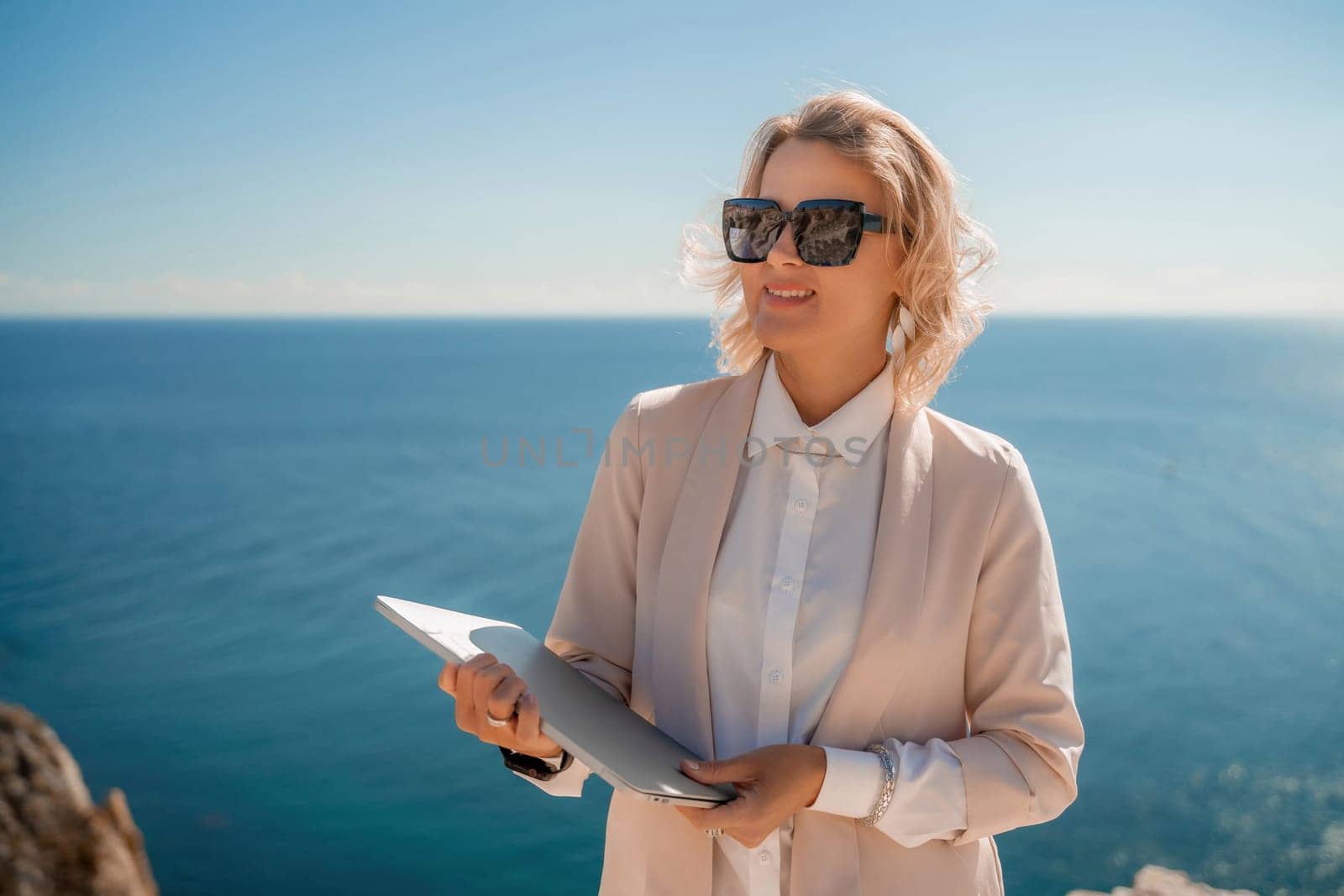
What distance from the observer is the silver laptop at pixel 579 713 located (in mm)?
1275

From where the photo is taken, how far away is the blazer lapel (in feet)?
5.38

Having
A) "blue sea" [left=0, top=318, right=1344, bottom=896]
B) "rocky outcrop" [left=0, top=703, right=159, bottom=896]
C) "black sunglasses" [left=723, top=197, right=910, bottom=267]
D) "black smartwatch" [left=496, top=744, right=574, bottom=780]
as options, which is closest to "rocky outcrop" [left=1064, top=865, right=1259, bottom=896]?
"blue sea" [left=0, top=318, right=1344, bottom=896]

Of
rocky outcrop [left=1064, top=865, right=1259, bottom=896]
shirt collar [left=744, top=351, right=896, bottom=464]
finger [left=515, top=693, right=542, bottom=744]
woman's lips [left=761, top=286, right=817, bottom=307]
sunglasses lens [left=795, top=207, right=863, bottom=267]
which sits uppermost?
sunglasses lens [left=795, top=207, right=863, bottom=267]

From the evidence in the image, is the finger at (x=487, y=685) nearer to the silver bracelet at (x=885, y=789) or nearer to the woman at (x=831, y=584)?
the woman at (x=831, y=584)

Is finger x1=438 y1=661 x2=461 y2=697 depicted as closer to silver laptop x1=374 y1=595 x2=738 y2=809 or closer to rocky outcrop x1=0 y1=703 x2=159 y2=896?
silver laptop x1=374 y1=595 x2=738 y2=809

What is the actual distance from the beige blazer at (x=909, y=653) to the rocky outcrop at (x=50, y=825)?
122 centimetres

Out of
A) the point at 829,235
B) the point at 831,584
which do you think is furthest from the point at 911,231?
the point at 831,584

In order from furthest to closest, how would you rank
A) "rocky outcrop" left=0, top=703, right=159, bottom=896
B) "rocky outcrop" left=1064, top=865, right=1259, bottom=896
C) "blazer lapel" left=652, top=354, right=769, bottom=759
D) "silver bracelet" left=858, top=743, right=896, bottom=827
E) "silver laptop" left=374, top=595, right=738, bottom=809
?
"rocky outcrop" left=1064, top=865, right=1259, bottom=896 → "blazer lapel" left=652, top=354, right=769, bottom=759 → "silver bracelet" left=858, top=743, right=896, bottom=827 → "silver laptop" left=374, top=595, right=738, bottom=809 → "rocky outcrop" left=0, top=703, right=159, bottom=896

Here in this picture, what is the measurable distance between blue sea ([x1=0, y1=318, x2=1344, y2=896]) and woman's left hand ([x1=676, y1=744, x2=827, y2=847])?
1134 cm

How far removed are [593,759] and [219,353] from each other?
3662 inches

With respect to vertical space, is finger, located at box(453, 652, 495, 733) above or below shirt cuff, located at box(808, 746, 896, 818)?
above

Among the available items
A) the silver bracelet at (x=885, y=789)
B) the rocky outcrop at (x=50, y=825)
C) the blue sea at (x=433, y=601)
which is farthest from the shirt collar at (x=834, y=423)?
the blue sea at (x=433, y=601)

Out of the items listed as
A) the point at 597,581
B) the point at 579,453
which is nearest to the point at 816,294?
the point at 597,581

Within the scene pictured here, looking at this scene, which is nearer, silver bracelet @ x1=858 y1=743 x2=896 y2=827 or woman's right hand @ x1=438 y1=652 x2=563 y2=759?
woman's right hand @ x1=438 y1=652 x2=563 y2=759
